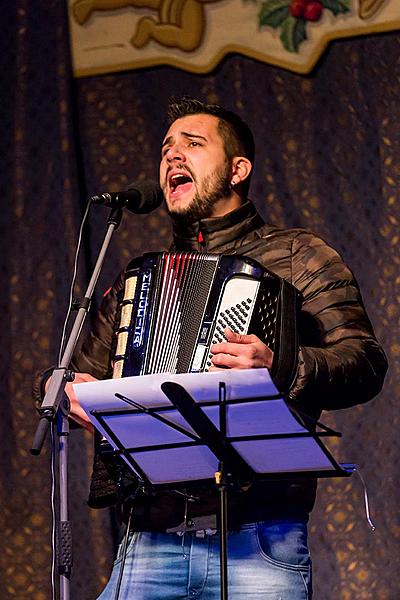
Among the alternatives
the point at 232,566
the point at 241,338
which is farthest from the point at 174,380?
the point at 232,566

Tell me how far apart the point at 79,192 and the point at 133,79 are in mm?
487

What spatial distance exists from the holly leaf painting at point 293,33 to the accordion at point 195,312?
5.22 ft

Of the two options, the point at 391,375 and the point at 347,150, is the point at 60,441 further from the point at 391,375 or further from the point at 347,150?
the point at 347,150

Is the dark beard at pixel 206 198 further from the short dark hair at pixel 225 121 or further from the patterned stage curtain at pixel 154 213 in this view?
the patterned stage curtain at pixel 154 213

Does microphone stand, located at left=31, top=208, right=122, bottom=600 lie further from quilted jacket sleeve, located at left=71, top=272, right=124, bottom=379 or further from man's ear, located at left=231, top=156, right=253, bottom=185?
man's ear, located at left=231, top=156, right=253, bottom=185

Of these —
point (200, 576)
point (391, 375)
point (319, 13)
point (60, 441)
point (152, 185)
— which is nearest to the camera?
point (60, 441)

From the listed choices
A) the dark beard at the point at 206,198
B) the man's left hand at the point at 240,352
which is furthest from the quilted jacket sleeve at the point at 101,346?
the man's left hand at the point at 240,352

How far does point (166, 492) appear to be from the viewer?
2277mm

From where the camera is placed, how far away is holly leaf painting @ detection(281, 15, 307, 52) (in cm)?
368

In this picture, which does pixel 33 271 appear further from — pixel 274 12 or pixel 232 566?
pixel 232 566

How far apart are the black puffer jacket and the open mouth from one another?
10cm

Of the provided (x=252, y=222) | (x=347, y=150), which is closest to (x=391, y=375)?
(x=347, y=150)

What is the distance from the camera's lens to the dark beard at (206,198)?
263cm

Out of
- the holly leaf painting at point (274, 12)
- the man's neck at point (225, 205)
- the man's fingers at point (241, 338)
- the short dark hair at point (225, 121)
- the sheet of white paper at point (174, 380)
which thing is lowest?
the sheet of white paper at point (174, 380)
